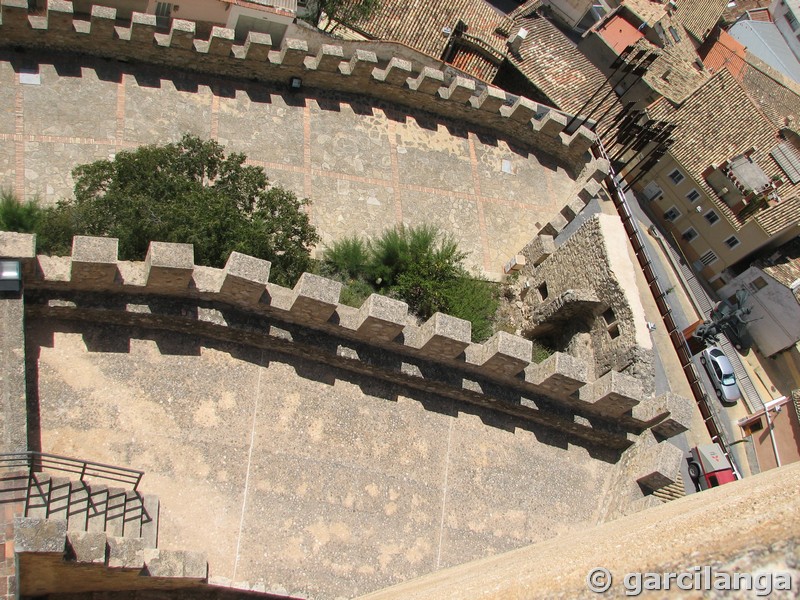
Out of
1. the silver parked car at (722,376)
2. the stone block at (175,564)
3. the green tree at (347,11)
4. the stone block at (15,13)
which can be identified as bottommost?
the silver parked car at (722,376)

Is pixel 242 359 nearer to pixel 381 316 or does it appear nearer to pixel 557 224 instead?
pixel 381 316

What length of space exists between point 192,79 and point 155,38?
1.33 meters

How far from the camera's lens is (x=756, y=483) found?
6.86 m

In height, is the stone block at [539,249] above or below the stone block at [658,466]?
below

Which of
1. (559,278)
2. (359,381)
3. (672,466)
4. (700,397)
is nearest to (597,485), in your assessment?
(672,466)

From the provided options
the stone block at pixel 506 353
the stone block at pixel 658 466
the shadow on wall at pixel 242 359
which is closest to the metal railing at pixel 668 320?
the shadow on wall at pixel 242 359

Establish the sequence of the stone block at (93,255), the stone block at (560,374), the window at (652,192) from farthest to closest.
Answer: the window at (652,192), the stone block at (560,374), the stone block at (93,255)

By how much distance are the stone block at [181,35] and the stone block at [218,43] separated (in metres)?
0.24

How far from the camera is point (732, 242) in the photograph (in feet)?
99.6

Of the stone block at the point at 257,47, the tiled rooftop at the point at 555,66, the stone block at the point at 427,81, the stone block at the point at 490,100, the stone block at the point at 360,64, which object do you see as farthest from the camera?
the tiled rooftop at the point at 555,66

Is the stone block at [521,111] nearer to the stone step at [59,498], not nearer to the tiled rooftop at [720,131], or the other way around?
the tiled rooftop at [720,131]

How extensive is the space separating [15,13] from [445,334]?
41.3 ft

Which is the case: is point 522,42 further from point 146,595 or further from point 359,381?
point 146,595

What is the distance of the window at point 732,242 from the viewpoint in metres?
30.2
